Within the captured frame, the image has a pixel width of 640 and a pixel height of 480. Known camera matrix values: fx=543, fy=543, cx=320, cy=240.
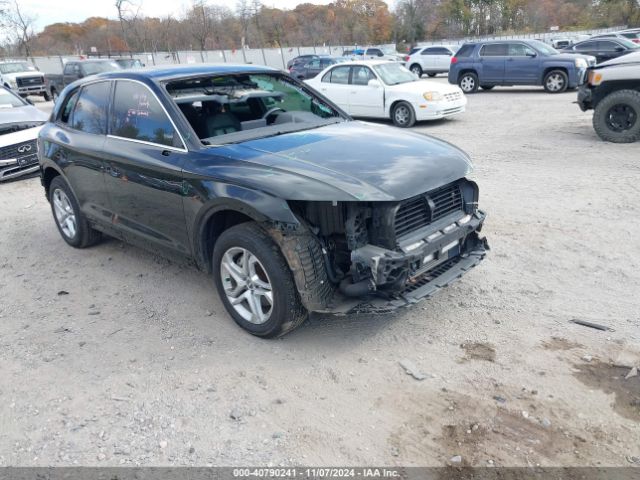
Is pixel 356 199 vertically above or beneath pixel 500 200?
above

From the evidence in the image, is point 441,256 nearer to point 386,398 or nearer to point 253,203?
point 386,398

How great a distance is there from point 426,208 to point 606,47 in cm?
2093

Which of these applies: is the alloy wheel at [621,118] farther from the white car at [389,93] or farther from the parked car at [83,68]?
the parked car at [83,68]

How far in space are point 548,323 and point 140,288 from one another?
345 centimetres

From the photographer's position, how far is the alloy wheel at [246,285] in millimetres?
3773

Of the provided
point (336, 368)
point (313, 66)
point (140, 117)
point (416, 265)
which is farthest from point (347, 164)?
point (313, 66)

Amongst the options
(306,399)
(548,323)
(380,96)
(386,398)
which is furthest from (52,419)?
(380,96)

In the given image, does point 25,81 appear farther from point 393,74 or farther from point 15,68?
point 393,74

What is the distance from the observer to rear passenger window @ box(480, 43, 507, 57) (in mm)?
18266

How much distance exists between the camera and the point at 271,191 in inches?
137

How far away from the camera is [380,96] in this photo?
512 inches

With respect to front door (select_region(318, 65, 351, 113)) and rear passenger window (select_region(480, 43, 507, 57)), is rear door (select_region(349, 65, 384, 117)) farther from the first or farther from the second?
rear passenger window (select_region(480, 43, 507, 57))

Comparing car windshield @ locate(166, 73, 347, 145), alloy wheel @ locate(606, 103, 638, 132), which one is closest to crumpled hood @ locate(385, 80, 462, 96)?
alloy wheel @ locate(606, 103, 638, 132)

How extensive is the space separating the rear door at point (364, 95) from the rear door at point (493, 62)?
23.8ft
